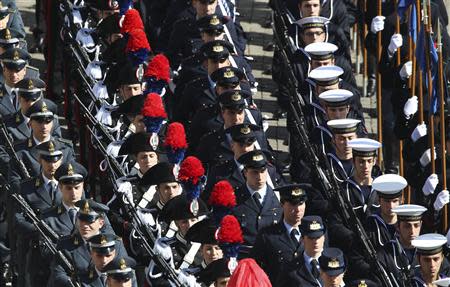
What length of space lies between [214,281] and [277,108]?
941cm

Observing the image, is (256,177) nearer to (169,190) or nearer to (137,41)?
(169,190)

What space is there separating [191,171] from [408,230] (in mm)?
2572

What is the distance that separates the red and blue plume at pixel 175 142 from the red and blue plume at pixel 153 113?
2.39 ft

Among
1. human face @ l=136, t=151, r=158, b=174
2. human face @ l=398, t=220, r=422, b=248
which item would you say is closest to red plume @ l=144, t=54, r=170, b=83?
human face @ l=136, t=151, r=158, b=174

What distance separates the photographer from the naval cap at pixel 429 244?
84.6ft

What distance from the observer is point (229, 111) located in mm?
29188

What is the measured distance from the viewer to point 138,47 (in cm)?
3073

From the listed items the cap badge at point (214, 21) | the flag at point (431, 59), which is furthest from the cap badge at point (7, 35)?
the flag at point (431, 59)

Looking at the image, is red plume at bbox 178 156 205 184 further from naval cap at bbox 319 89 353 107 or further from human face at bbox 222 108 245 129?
naval cap at bbox 319 89 353 107

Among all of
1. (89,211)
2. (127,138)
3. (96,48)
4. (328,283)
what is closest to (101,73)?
(96,48)

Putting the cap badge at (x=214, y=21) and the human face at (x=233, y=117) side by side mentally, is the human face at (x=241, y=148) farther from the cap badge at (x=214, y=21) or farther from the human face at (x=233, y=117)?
the cap badge at (x=214, y=21)

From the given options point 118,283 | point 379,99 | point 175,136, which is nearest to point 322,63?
point 379,99

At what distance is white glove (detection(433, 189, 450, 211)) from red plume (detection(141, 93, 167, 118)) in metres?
3.48

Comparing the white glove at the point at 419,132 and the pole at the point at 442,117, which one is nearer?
the pole at the point at 442,117
